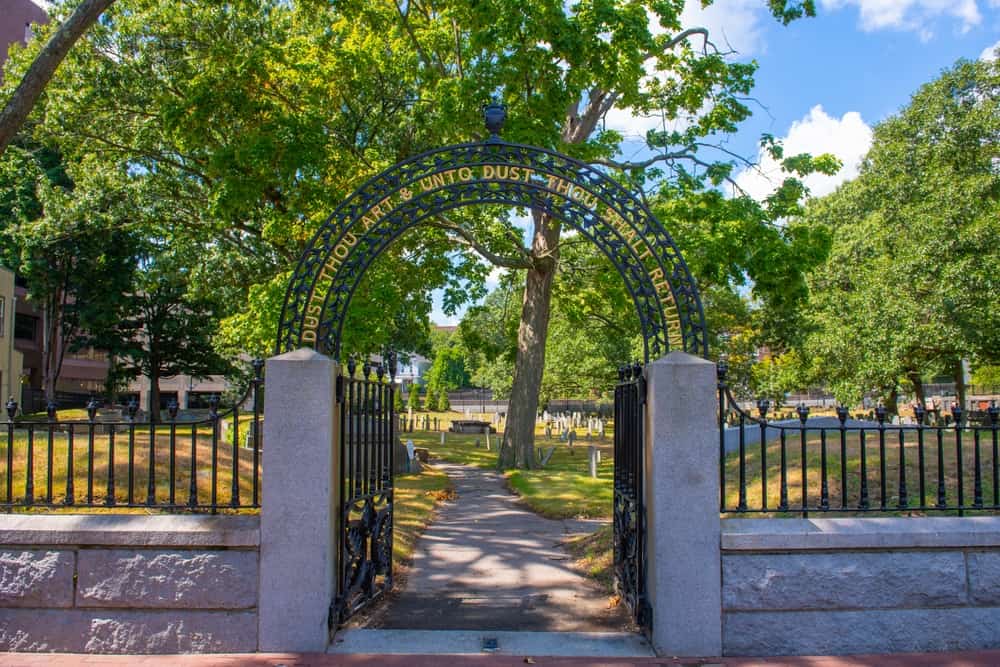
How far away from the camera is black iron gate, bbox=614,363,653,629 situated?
20.4 feet

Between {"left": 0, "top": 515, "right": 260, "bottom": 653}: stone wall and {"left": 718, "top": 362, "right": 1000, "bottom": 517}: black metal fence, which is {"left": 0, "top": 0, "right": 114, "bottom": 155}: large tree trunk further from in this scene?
{"left": 718, "top": 362, "right": 1000, "bottom": 517}: black metal fence

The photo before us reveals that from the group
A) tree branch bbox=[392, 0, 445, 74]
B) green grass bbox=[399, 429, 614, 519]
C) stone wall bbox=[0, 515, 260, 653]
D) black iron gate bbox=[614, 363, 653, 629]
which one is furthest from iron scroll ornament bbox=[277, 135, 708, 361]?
tree branch bbox=[392, 0, 445, 74]

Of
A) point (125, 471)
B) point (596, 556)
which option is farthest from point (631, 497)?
point (125, 471)

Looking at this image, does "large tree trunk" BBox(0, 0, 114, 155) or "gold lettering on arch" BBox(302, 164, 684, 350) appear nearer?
"gold lettering on arch" BBox(302, 164, 684, 350)

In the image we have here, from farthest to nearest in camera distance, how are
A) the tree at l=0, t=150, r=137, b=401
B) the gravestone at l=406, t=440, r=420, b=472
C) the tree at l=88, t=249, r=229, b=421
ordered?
1. the tree at l=88, t=249, r=229, b=421
2. the tree at l=0, t=150, r=137, b=401
3. the gravestone at l=406, t=440, r=420, b=472

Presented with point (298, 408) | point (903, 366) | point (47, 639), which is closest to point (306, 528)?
point (298, 408)

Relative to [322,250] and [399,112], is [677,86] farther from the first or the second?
[322,250]

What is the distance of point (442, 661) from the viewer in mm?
5535

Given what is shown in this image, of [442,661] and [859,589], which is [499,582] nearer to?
[442,661]

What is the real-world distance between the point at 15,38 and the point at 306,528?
5101cm

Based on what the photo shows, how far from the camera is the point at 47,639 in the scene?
18.7ft

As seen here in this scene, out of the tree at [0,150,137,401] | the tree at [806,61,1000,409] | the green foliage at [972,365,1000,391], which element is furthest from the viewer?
the green foliage at [972,365,1000,391]

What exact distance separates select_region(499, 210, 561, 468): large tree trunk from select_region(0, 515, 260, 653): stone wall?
48.9 ft

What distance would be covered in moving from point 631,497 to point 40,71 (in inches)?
269
